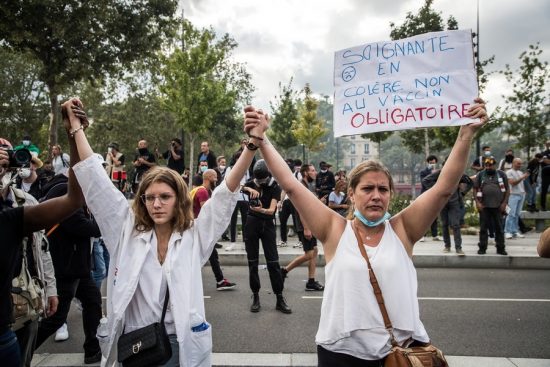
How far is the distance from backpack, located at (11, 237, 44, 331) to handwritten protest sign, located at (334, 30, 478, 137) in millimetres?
2364

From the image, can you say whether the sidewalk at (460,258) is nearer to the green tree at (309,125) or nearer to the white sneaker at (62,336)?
the white sneaker at (62,336)

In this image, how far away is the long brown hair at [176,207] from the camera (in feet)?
8.14

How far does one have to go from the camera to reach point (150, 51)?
1678 centimetres

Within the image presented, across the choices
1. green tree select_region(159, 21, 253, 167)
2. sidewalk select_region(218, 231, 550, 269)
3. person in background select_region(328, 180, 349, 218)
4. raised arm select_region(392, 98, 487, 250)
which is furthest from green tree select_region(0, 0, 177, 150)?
raised arm select_region(392, 98, 487, 250)

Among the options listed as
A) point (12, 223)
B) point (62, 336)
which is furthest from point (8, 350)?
point (62, 336)

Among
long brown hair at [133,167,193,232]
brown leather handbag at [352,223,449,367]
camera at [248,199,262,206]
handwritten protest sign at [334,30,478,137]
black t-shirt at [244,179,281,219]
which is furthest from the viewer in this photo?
black t-shirt at [244,179,281,219]

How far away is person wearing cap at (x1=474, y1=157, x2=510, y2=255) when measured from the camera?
8.95 meters

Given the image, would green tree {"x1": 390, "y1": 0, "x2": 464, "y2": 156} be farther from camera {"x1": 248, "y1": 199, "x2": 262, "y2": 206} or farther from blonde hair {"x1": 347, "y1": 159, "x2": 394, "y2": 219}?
blonde hair {"x1": 347, "y1": 159, "x2": 394, "y2": 219}

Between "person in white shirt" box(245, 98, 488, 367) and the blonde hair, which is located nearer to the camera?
"person in white shirt" box(245, 98, 488, 367)

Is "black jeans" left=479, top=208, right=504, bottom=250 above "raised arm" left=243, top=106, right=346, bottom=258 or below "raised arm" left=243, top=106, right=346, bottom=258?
below

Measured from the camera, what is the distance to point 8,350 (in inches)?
84.2

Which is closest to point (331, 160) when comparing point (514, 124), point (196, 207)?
point (514, 124)

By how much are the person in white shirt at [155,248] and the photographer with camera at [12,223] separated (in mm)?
218

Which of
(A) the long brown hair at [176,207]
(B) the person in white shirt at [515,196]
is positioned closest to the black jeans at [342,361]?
(A) the long brown hair at [176,207]
